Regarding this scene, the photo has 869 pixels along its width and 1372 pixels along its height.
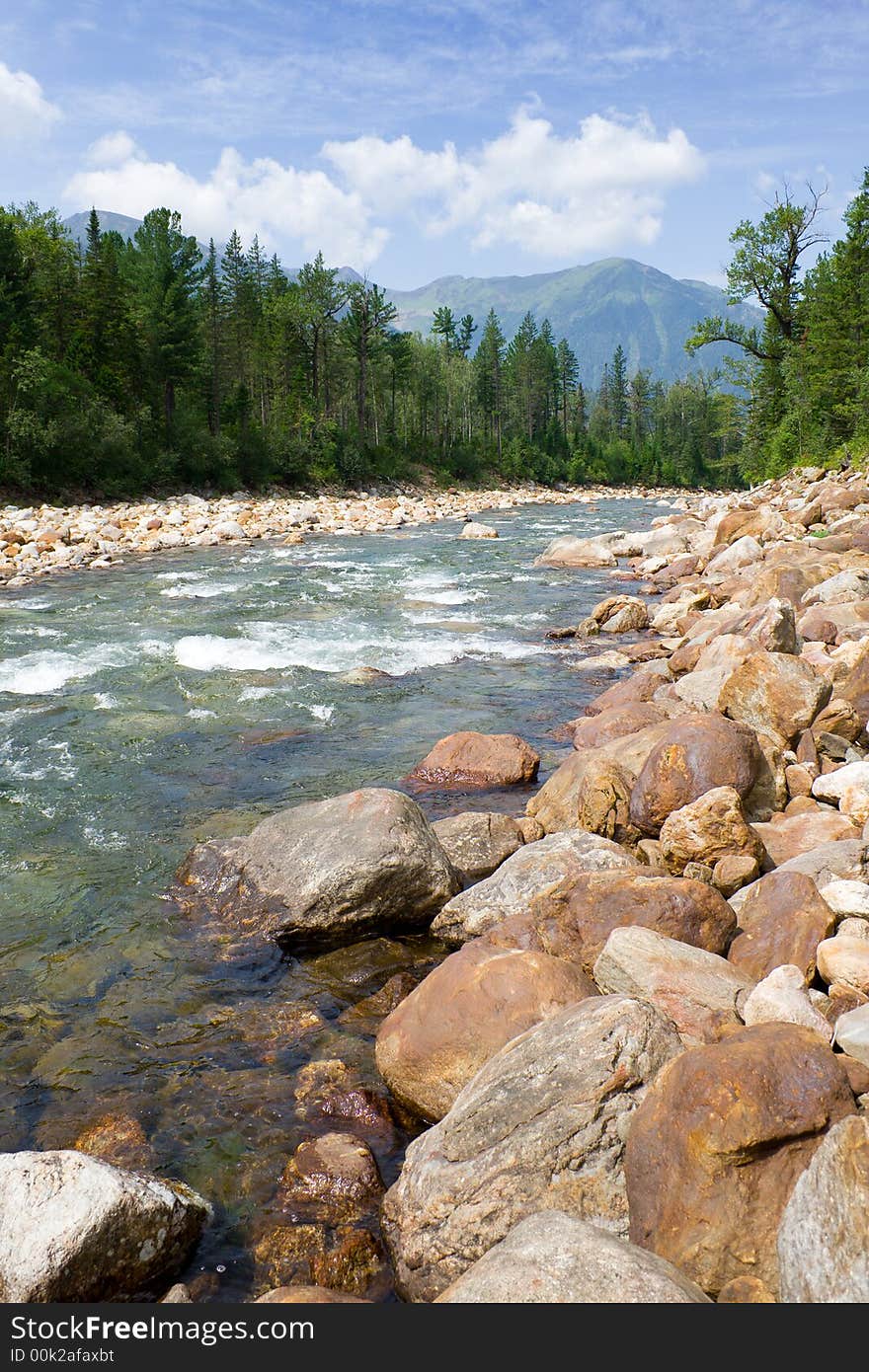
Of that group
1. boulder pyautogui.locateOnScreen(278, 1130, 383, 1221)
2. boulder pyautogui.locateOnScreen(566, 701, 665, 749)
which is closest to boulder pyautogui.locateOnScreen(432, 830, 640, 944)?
boulder pyautogui.locateOnScreen(278, 1130, 383, 1221)

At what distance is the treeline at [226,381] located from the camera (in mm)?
40812

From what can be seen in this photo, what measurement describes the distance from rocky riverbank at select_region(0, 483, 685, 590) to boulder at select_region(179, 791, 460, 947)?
18228 mm

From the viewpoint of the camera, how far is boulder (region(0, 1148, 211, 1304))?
363 centimetres

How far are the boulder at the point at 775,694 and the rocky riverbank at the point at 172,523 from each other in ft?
64.0

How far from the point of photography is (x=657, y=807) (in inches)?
299

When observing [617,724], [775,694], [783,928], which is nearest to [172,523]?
[617,724]

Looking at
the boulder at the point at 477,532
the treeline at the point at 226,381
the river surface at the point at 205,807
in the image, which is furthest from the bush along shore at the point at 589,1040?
the treeline at the point at 226,381

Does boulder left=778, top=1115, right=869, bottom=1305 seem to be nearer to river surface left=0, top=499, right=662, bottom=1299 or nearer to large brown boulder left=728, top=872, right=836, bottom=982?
large brown boulder left=728, top=872, right=836, bottom=982

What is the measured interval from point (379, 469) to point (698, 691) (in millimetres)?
57564

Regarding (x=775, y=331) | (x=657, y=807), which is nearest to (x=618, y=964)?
(x=657, y=807)

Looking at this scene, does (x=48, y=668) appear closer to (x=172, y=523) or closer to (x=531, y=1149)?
(x=531, y=1149)

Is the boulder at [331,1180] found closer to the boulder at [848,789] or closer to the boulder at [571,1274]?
the boulder at [571,1274]

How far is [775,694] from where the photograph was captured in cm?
916

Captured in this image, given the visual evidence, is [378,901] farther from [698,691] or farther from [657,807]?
[698,691]
